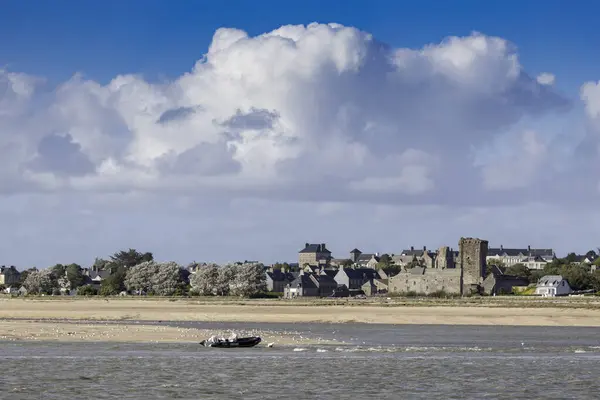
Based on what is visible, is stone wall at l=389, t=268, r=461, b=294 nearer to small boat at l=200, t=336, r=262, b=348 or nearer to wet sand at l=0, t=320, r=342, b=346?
wet sand at l=0, t=320, r=342, b=346

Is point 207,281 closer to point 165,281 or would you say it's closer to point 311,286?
point 165,281

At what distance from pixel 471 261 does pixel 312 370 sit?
110379 millimetres

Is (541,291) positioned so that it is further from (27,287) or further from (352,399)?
(352,399)

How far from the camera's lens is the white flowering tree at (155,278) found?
481 feet

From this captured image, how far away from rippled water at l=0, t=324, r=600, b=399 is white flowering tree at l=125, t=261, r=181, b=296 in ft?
317

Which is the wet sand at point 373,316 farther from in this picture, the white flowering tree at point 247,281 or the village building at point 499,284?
the white flowering tree at point 247,281

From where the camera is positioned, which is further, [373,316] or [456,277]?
[456,277]

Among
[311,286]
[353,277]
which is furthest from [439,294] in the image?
[353,277]

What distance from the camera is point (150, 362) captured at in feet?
128

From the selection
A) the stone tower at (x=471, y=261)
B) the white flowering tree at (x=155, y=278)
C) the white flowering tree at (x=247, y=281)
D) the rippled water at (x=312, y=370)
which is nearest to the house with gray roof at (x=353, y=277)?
the stone tower at (x=471, y=261)

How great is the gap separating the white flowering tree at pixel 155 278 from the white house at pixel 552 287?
5294 cm

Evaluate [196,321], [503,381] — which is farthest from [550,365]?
[196,321]

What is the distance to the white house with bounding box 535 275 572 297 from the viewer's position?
430 feet

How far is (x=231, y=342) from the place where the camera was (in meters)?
46.9
